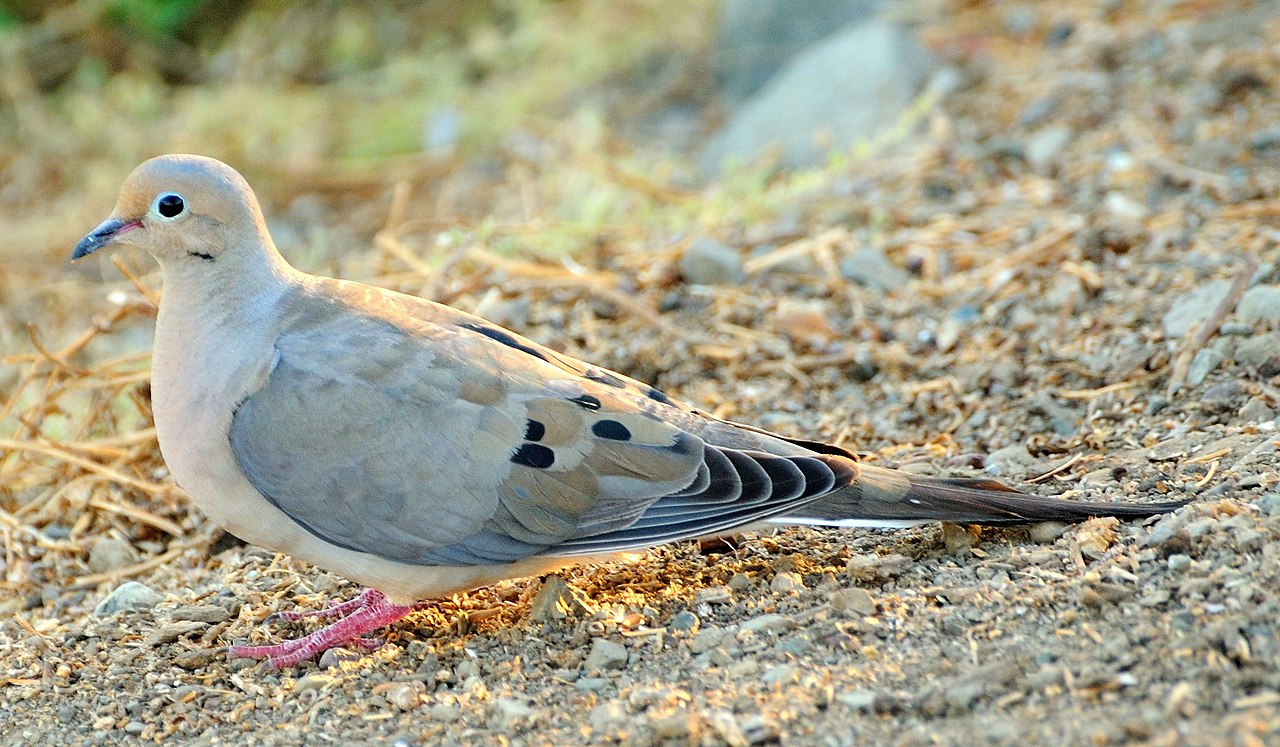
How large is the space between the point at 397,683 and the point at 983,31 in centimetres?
534

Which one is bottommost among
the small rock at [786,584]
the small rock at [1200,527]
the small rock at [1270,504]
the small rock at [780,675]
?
the small rock at [786,584]

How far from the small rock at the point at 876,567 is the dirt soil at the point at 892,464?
0.03ft

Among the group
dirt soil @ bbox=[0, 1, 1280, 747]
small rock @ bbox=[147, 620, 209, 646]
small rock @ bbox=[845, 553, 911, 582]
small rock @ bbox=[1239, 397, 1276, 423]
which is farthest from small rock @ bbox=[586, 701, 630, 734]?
small rock @ bbox=[1239, 397, 1276, 423]

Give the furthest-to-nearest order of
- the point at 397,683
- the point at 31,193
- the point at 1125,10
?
the point at 31,193
the point at 1125,10
the point at 397,683

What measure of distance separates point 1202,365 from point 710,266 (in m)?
1.83

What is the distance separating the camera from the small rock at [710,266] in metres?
5.08

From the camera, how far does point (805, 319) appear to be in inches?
187

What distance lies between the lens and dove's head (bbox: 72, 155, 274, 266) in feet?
10.6

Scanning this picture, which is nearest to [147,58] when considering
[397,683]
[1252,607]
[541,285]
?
[541,285]

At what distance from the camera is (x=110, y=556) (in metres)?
3.97

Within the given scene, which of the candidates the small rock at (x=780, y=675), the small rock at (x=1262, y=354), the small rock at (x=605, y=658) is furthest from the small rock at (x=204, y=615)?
the small rock at (x=1262, y=354)

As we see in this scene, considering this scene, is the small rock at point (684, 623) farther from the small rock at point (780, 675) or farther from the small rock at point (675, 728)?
the small rock at point (675, 728)

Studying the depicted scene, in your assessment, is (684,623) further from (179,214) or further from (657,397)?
(179,214)

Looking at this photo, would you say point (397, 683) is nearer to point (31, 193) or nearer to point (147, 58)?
point (31, 193)
